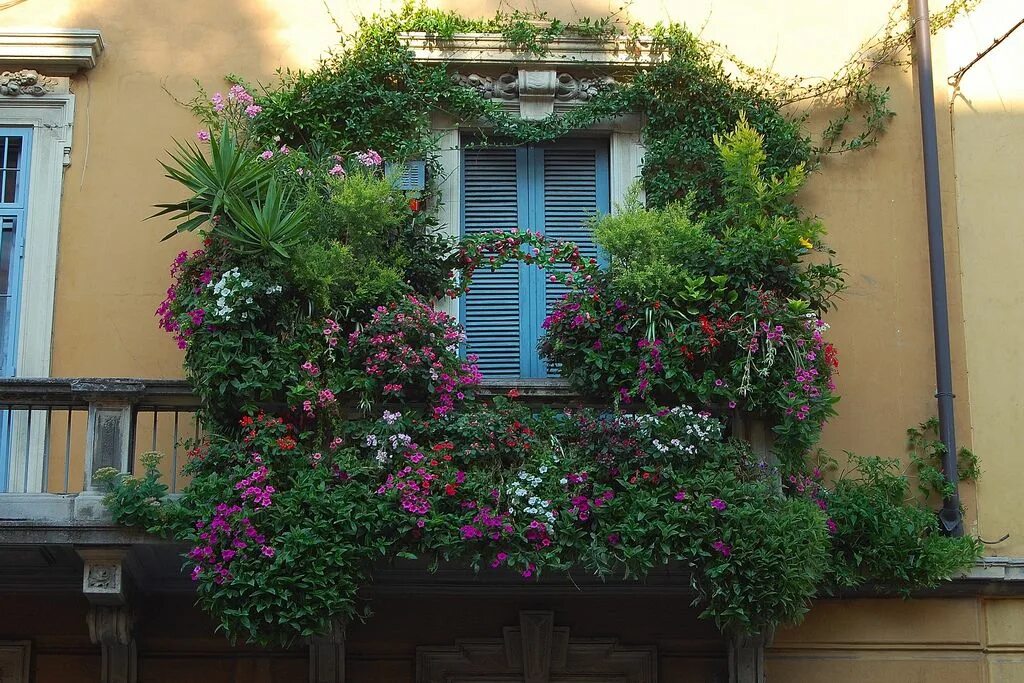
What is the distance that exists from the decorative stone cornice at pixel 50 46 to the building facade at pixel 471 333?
0.05 ft

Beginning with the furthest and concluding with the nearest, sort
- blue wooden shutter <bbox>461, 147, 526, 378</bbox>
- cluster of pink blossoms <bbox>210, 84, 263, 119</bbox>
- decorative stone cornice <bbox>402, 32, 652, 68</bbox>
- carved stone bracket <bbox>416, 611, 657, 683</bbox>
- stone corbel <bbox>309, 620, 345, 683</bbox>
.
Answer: decorative stone cornice <bbox>402, 32, 652, 68</bbox>
blue wooden shutter <bbox>461, 147, 526, 378</bbox>
cluster of pink blossoms <bbox>210, 84, 263, 119</bbox>
carved stone bracket <bbox>416, 611, 657, 683</bbox>
stone corbel <bbox>309, 620, 345, 683</bbox>

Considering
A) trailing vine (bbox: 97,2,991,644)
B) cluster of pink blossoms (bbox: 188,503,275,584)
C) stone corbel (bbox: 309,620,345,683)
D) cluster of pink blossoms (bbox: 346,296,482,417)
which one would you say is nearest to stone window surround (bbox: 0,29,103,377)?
trailing vine (bbox: 97,2,991,644)

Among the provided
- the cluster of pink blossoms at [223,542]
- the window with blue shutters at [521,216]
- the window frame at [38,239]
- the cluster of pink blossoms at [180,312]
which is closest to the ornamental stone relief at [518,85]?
the window with blue shutters at [521,216]

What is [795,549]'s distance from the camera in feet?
27.0

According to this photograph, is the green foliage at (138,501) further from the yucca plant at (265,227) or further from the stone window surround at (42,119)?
the stone window surround at (42,119)

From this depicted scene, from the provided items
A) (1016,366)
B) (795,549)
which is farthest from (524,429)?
(1016,366)

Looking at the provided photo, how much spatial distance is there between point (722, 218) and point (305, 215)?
2596 mm

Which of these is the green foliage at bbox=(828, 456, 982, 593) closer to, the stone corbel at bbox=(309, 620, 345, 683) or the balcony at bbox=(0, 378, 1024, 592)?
the balcony at bbox=(0, 378, 1024, 592)

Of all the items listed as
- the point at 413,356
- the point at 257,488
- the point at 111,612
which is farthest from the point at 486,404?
the point at 111,612

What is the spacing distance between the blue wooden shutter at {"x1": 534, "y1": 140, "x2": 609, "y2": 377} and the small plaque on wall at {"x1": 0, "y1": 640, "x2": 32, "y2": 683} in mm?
4083

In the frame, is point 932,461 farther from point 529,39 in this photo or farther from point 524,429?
point 529,39

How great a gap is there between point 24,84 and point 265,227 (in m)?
2.68

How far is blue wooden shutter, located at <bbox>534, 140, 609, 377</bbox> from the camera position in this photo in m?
10.4

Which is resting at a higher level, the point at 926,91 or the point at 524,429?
the point at 926,91
